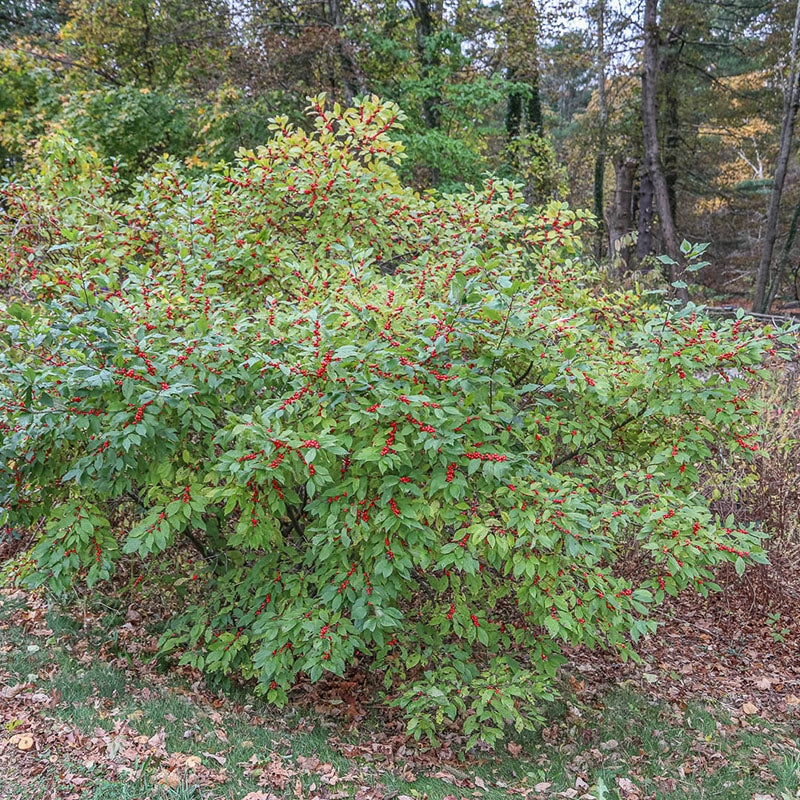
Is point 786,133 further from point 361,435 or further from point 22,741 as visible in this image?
point 22,741

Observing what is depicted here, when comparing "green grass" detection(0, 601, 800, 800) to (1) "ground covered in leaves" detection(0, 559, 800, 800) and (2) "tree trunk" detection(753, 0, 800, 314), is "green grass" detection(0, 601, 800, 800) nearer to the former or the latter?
(1) "ground covered in leaves" detection(0, 559, 800, 800)

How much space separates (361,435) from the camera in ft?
10.2

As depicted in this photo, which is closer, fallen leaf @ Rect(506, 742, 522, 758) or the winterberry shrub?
the winterberry shrub

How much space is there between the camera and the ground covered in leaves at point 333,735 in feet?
10.5

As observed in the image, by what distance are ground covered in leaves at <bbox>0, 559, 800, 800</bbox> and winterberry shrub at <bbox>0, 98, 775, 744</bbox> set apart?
0.29 metres

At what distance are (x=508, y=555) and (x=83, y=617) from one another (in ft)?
10.8

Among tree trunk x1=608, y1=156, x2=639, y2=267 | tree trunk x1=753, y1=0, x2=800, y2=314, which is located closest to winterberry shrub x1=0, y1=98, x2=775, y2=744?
tree trunk x1=753, y1=0, x2=800, y2=314

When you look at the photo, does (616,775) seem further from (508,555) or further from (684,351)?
(684,351)

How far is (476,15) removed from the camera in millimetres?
12969

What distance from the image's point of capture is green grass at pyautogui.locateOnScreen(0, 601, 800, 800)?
3.31m

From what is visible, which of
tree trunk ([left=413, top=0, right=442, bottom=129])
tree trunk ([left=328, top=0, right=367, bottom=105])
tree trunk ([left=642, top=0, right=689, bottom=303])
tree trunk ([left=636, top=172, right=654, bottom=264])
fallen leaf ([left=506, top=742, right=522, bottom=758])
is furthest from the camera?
tree trunk ([left=636, top=172, right=654, bottom=264])

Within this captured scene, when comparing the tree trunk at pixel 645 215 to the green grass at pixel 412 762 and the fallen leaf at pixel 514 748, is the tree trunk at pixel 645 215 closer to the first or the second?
the green grass at pixel 412 762

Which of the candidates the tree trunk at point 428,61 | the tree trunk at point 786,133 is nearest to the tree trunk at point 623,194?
the tree trunk at point 786,133

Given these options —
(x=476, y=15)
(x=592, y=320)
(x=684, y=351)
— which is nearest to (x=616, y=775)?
(x=684, y=351)
